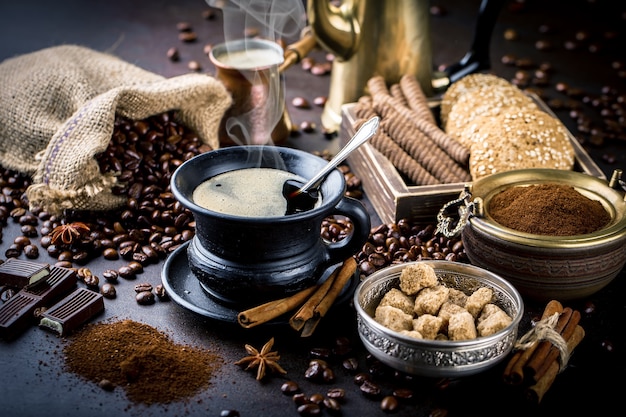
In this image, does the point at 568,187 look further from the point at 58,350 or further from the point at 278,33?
the point at 58,350

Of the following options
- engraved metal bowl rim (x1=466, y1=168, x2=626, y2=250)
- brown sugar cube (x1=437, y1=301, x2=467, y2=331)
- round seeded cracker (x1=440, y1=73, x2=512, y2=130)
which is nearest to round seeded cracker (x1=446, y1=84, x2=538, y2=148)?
round seeded cracker (x1=440, y1=73, x2=512, y2=130)

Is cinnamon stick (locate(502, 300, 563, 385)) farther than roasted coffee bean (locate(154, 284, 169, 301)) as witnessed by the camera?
No

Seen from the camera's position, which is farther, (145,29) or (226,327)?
(145,29)

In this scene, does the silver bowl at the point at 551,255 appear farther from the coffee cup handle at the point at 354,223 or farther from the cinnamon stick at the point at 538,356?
the coffee cup handle at the point at 354,223

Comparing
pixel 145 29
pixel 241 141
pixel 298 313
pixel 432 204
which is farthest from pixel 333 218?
pixel 145 29

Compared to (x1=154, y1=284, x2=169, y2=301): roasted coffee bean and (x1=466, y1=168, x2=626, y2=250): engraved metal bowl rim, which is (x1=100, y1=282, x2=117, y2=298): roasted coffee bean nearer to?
(x1=154, y1=284, x2=169, y2=301): roasted coffee bean

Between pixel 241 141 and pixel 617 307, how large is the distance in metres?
1.30

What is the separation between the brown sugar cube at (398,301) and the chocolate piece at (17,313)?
2.67ft

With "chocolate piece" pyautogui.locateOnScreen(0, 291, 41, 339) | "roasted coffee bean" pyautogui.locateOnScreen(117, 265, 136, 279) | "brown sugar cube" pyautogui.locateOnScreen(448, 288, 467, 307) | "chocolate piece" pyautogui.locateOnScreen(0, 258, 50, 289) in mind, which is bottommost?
"roasted coffee bean" pyautogui.locateOnScreen(117, 265, 136, 279)

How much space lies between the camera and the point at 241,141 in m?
2.66

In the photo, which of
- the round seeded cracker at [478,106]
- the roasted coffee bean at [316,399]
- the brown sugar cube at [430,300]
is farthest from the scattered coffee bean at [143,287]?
the round seeded cracker at [478,106]

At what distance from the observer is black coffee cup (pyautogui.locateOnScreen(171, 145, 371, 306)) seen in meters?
1.66

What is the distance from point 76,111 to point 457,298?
1.35 meters

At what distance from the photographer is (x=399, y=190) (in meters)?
2.22
